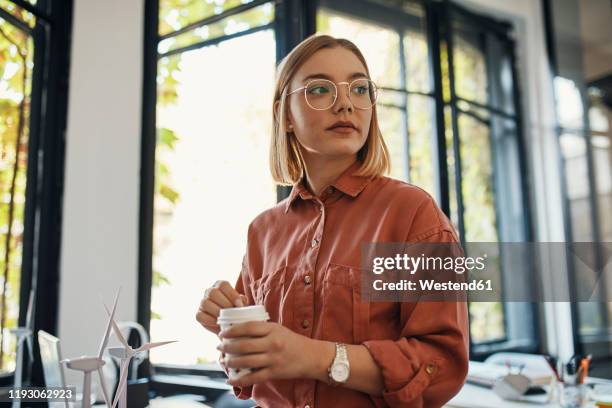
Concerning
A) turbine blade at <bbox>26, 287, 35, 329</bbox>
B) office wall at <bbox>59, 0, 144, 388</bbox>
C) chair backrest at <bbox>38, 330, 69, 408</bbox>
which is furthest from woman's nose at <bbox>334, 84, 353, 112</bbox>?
turbine blade at <bbox>26, 287, 35, 329</bbox>

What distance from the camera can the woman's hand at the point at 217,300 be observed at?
3.60 feet

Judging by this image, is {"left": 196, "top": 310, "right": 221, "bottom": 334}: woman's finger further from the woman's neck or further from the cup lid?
the woman's neck

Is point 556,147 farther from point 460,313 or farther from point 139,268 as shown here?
point 460,313

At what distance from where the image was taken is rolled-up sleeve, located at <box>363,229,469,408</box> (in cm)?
94

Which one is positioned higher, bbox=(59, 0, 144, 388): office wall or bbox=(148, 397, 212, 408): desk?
bbox=(59, 0, 144, 388): office wall

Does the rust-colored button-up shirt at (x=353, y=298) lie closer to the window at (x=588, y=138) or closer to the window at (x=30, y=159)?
the window at (x=30, y=159)

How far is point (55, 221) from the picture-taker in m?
2.42

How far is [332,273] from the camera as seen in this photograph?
110 cm

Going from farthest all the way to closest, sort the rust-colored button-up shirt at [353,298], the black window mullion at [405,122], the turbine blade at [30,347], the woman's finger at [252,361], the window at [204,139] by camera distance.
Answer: the black window mullion at [405,122] → the window at [204,139] → the turbine blade at [30,347] → the rust-colored button-up shirt at [353,298] → the woman's finger at [252,361]

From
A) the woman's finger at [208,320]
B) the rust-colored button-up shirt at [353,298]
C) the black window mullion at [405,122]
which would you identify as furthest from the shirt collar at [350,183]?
the black window mullion at [405,122]

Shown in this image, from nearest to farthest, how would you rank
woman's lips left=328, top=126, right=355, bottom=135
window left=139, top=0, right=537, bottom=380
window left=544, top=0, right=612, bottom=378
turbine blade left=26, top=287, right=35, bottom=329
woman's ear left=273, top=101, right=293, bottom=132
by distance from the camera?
woman's lips left=328, top=126, right=355, bottom=135, woman's ear left=273, top=101, right=293, bottom=132, turbine blade left=26, top=287, right=35, bottom=329, window left=139, top=0, right=537, bottom=380, window left=544, top=0, right=612, bottom=378

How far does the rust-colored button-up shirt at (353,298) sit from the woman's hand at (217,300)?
11cm

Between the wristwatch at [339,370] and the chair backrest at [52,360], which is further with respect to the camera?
the chair backrest at [52,360]

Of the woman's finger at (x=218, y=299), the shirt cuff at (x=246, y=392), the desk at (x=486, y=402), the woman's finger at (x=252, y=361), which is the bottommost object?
the desk at (x=486, y=402)
